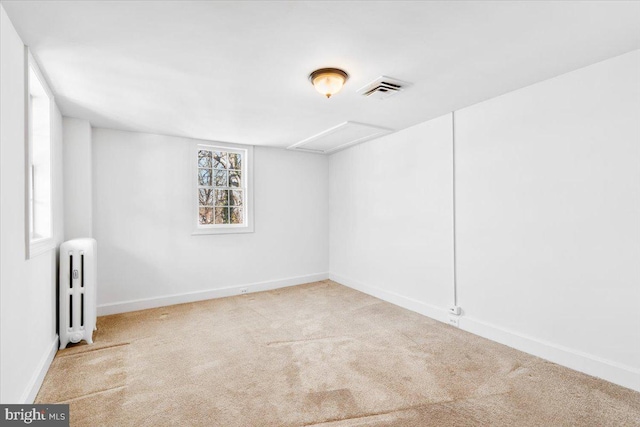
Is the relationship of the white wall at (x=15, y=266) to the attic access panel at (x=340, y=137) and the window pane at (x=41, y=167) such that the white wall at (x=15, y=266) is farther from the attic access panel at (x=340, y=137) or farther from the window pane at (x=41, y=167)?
the attic access panel at (x=340, y=137)

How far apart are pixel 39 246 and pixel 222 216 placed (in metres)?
2.77

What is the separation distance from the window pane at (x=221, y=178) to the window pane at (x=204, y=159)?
0.20m

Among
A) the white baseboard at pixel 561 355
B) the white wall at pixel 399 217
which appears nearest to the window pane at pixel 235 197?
the white wall at pixel 399 217

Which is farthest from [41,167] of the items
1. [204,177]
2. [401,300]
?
[401,300]

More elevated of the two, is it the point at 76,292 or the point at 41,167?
the point at 41,167

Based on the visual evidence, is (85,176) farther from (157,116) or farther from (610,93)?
(610,93)

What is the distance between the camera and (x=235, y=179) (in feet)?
17.2

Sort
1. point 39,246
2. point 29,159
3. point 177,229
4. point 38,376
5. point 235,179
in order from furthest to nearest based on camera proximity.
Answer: point 235,179 < point 177,229 < point 39,246 < point 38,376 < point 29,159

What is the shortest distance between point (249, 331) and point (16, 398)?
1.96m

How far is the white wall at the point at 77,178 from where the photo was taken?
12.1ft

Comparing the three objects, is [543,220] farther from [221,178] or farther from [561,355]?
[221,178]

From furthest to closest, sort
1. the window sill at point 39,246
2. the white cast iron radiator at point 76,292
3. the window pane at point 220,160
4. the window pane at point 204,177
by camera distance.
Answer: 1. the window pane at point 220,160
2. the window pane at point 204,177
3. the white cast iron radiator at point 76,292
4. the window sill at point 39,246

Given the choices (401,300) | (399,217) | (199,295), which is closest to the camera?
(401,300)

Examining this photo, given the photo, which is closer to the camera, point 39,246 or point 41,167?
point 39,246
